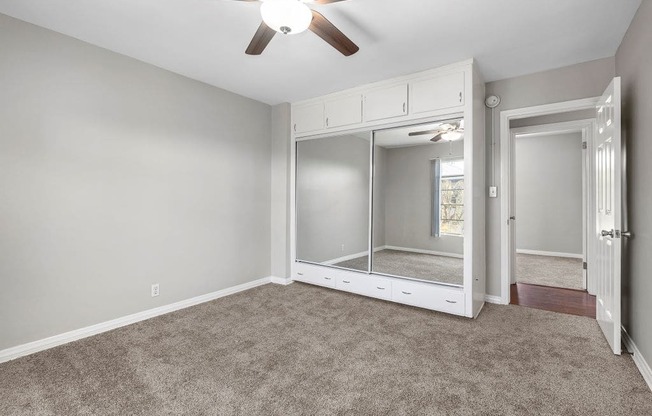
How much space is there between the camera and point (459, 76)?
2.95 metres

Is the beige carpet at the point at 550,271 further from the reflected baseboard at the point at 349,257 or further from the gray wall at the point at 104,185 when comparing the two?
the gray wall at the point at 104,185

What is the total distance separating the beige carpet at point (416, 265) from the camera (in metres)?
3.11

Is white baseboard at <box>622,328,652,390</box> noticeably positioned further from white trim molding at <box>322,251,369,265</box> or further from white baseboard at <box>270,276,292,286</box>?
white baseboard at <box>270,276,292,286</box>

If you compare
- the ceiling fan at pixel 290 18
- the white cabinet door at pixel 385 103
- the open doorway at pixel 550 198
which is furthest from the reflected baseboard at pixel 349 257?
the open doorway at pixel 550 198

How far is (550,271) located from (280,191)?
4.46 metres

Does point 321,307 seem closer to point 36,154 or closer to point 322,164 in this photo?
point 322,164

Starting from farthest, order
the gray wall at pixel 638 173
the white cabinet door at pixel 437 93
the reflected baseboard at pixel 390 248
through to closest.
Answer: the reflected baseboard at pixel 390 248, the white cabinet door at pixel 437 93, the gray wall at pixel 638 173

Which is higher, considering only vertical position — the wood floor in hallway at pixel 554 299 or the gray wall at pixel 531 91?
the gray wall at pixel 531 91

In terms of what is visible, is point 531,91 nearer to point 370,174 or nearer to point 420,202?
point 420,202

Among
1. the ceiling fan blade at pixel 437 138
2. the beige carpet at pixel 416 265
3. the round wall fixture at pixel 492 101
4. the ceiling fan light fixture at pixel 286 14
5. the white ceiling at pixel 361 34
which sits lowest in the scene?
the beige carpet at pixel 416 265

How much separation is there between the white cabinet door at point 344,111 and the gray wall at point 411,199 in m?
0.57

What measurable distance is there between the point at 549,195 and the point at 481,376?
5773mm

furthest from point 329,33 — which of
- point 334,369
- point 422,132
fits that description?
point 334,369

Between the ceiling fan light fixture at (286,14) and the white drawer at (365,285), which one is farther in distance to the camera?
the white drawer at (365,285)
